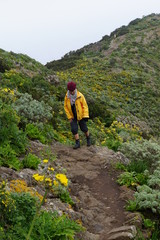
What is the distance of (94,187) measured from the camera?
21.7 ft

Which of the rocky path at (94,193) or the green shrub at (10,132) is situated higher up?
the green shrub at (10,132)

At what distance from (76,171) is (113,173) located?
2.90 feet

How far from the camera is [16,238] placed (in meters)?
3.15

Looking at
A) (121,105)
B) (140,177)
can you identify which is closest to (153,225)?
(140,177)

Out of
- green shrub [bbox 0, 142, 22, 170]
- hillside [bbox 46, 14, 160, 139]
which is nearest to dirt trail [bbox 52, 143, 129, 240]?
green shrub [bbox 0, 142, 22, 170]

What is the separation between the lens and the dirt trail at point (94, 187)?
16.9ft

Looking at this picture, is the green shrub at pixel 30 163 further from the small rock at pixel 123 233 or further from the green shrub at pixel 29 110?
the green shrub at pixel 29 110

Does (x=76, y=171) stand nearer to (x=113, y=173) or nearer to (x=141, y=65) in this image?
(x=113, y=173)

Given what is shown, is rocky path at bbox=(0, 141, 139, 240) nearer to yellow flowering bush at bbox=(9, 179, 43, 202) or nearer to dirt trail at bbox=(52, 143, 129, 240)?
dirt trail at bbox=(52, 143, 129, 240)

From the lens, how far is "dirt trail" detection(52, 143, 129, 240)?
5156mm

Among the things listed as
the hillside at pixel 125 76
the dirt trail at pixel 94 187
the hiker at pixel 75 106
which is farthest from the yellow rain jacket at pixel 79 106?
the hillside at pixel 125 76

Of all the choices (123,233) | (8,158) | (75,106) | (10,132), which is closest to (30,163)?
(8,158)

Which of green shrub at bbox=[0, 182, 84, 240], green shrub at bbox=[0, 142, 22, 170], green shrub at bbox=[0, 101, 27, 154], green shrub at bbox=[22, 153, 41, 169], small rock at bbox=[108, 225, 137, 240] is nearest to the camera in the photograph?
green shrub at bbox=[0, 182, 84, 240]

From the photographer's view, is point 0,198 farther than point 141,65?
No
